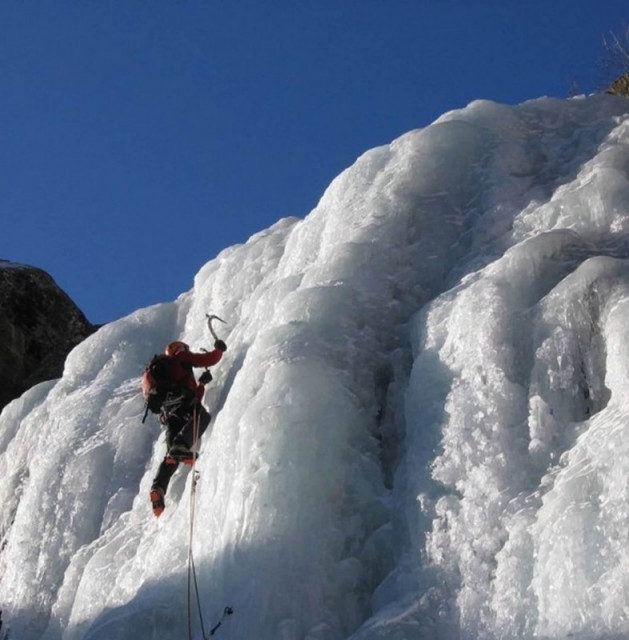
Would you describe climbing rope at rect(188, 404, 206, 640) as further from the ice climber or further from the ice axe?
the ice axe

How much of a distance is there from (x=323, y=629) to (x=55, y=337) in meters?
10.5

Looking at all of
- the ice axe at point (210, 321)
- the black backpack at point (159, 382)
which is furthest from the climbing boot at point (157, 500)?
the ice axe at point (210, 321)

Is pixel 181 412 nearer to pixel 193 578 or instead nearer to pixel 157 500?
pixel 157 500

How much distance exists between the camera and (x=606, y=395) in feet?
23.5

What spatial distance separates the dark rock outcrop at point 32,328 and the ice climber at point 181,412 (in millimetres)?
6294

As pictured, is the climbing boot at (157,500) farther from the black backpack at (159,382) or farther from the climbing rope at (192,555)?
the black backpack at (159,382)

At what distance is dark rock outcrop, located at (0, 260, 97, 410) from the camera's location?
16.1 m

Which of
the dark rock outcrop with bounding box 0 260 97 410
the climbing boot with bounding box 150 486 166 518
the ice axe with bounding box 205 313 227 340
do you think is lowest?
the climbing boot with bounding box 150 486 166 518

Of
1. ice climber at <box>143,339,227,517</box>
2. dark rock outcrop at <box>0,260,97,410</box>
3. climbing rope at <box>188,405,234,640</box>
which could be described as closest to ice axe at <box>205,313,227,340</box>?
ice climber at <box>143,339,227,517</box>

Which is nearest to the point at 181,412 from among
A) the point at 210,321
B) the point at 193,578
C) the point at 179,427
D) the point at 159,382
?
the point at 179,427

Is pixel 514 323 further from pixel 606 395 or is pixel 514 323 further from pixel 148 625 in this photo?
pixel 148 625

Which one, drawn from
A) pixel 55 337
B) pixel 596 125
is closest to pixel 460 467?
pixel 596 125

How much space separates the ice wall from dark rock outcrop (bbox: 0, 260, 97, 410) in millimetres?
4567

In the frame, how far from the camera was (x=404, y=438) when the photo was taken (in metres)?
8.15
